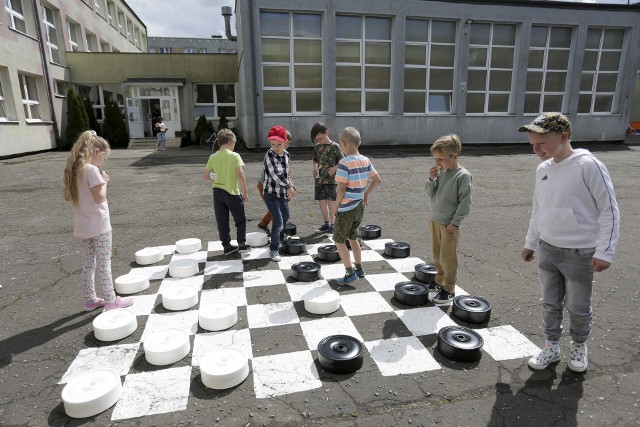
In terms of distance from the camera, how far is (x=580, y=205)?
241 cm

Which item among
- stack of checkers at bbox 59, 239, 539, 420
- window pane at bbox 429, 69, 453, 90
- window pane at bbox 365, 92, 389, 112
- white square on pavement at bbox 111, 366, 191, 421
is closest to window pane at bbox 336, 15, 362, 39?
window pane at bbox 365, 92, 389, 112

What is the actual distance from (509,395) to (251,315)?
209 centimetres

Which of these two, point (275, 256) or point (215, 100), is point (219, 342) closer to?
point (275, 256)

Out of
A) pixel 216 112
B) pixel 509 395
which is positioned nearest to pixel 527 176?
pixel 509 395

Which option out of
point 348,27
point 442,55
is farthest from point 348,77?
point 442,55

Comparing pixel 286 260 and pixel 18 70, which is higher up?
pixel 18 70

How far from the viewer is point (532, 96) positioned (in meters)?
18.7

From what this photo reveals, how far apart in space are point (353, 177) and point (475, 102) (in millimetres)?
17065

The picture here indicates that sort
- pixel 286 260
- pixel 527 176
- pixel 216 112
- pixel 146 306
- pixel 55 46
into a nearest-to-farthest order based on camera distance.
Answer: pixel 146 306 < pixel 286 260 < pixel 527 176 < pixel 55 46 < pixel 216 112

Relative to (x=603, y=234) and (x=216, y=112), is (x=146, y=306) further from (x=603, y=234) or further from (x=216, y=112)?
(x=216, y=112)

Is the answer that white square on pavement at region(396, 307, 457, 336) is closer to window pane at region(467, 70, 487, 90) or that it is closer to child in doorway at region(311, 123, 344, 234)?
child in doorway at region(311, 123, 344, 234)

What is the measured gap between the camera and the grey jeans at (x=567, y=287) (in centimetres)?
246

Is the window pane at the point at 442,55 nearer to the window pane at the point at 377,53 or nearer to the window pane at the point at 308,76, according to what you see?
the window pane at the point at 377,53

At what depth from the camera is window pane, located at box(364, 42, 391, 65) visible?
16.9 meters
